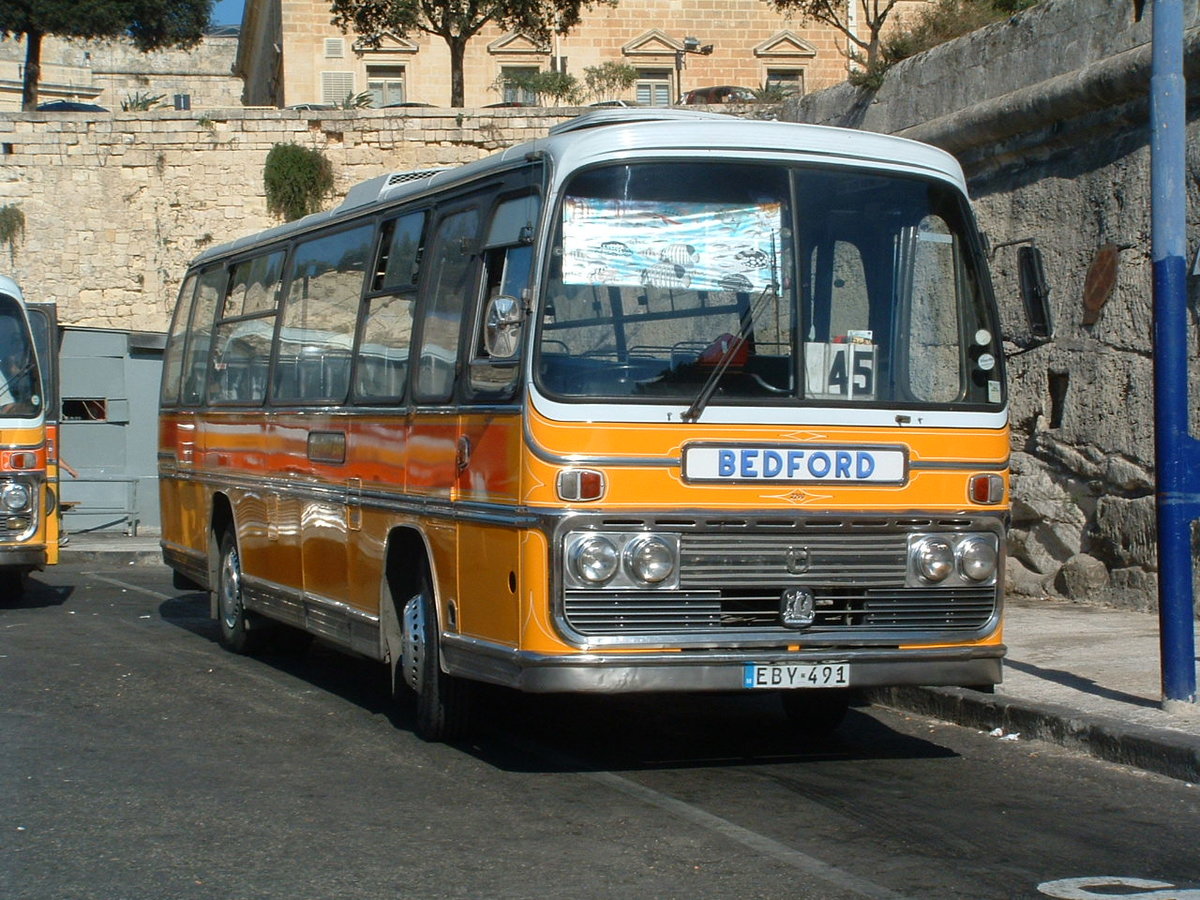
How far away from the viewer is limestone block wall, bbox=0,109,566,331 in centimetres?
3422

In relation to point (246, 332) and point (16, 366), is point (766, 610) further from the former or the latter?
point (16, 366)

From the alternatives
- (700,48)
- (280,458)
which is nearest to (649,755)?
(280,458)

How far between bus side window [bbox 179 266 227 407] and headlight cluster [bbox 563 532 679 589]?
609 centimetres

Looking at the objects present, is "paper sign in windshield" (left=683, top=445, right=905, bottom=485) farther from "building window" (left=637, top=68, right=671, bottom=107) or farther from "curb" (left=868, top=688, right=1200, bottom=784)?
"building window" (left=637, top=68, right=671, bottom=107)

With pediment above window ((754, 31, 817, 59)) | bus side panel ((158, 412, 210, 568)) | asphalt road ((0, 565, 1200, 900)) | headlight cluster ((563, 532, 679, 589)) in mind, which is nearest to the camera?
asphalt road ((0, 565, 1200, 900))

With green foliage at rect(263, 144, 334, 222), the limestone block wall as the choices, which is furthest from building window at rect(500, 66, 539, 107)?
green foliage at rect(263, 144, 334, 222)

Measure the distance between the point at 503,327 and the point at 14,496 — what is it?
8.31m

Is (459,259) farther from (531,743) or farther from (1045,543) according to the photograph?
(1045,543)

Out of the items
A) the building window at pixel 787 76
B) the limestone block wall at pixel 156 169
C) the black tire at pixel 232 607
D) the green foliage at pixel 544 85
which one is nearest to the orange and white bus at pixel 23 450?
the black tire at pixel 232 607

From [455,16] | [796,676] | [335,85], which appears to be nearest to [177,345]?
[796,676]

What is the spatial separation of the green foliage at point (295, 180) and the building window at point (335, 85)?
56.1 feet

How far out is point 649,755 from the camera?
24.6ft

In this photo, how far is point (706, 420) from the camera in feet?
21.7

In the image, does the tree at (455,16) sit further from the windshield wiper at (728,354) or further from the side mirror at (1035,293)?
the windshield wiper at (728,354)
